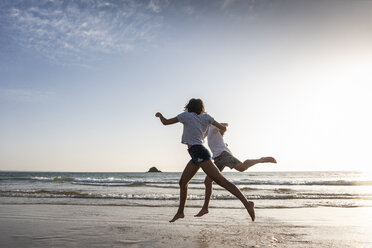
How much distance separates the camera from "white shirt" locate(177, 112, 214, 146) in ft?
14.8

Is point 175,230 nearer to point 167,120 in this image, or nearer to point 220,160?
point 220,160

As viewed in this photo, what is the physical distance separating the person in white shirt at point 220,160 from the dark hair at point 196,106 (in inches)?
27.3

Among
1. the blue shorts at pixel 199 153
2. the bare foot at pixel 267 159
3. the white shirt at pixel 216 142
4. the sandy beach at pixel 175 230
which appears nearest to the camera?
the sandy beach at pixel 175 230

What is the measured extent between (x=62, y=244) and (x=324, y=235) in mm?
4133

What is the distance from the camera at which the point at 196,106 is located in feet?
15.1

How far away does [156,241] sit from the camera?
14.1 feet

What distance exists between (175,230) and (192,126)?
203 cm

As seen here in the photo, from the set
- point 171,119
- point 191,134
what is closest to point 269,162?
point 191,134

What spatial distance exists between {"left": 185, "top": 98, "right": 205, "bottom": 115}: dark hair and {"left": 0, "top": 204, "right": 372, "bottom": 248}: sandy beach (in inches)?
80.0

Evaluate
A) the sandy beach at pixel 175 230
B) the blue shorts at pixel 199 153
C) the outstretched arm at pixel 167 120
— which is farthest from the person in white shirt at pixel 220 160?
the outstretched arm at pixel 167 120

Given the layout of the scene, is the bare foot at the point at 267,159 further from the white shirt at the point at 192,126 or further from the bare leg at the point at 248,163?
the white shirt at the point at 192,126

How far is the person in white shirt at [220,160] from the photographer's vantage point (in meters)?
5.29

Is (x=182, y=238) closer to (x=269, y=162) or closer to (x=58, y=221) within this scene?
(x=269, y=162)

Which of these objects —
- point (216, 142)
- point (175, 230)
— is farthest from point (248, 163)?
point (175, 230)
